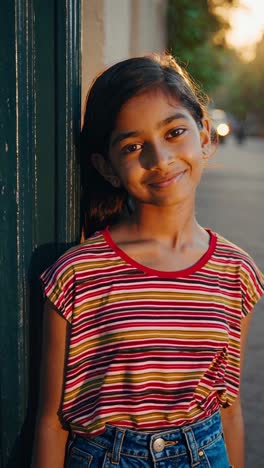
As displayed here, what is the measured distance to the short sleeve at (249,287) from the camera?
1.70 meters

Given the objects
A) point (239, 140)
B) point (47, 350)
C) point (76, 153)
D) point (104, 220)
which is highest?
point (76, 153)

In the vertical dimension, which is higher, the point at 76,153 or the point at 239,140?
the point at 76,153

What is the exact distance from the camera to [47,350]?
1.57 metres

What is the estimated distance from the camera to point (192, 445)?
5.07 ft

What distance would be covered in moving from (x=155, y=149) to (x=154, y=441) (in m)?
0.73

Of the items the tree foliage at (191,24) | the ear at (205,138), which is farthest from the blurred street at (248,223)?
the tree foliage at (191,24)

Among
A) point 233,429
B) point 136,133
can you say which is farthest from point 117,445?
point 136,133

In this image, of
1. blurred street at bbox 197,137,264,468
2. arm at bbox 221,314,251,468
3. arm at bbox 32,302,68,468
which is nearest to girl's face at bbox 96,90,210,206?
arm at bbox 32,302,68,468

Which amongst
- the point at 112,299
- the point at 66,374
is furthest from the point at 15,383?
the point at 112,299

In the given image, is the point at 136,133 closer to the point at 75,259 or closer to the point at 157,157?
the point at 157,157

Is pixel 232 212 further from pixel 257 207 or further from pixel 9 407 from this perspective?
pixel 9 407

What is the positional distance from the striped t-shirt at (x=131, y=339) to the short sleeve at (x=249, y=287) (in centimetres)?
11

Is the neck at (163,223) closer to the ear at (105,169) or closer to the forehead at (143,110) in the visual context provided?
the ear at (105,169)

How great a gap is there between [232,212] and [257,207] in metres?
1.09
